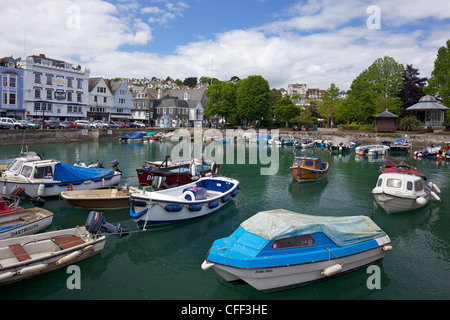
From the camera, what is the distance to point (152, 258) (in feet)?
45.6

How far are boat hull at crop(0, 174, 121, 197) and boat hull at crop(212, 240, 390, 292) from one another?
1569 centimetres

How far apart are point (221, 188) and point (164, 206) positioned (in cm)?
597

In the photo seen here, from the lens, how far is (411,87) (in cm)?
7906

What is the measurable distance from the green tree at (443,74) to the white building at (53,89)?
83157 millimetres

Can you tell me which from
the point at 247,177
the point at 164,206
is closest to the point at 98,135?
the point at 247,177

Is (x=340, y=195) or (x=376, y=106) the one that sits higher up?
(x=376, y=106)

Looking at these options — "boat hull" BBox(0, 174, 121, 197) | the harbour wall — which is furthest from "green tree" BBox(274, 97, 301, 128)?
"boat hull" BBox(0, 174, 121, 197)

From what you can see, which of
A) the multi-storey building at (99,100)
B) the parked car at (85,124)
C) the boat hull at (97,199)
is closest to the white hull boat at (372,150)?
the boat hull at (97,199)

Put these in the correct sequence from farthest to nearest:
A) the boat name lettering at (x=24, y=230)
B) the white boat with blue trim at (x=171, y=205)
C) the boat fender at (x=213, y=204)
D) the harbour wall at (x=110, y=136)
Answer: the harbour wall at (x=110, y=136) → the boat fender at (x=213, y=204) → the white boat with blue trim at (x=171, y=205) → the boat name lettering at (x=24, y=230)

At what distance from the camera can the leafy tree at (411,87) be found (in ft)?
257

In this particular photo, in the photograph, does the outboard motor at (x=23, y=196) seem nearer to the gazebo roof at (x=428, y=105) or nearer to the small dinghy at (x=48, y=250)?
the small dinghy at (x=48, y=250)

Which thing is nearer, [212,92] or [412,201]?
[412,201]

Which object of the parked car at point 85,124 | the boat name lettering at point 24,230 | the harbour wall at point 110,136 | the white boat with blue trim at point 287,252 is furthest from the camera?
the parked car at point 85,124
